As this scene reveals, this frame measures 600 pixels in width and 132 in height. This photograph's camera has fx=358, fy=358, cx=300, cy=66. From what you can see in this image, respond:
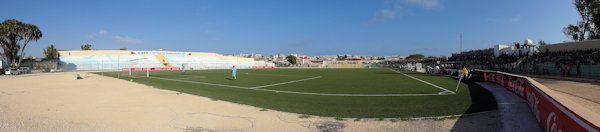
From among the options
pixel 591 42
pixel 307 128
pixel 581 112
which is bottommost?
pixel 307 128

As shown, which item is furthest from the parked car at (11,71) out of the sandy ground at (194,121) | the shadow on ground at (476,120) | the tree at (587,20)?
the tree at (587,20)

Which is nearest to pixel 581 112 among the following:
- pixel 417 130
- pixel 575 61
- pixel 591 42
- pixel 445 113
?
pixel 417 130

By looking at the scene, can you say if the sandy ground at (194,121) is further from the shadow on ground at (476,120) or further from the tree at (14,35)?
the tree at (14,35)

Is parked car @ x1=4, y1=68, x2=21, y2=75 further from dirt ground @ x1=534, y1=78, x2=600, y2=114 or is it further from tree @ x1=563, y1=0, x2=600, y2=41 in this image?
tree @ x1=563, y1=0, x2=600, y2=41

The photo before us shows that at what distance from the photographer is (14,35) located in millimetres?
61938

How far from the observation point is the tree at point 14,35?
6044 cm

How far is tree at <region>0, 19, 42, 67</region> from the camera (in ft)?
198

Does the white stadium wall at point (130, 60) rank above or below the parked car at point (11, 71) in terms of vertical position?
above

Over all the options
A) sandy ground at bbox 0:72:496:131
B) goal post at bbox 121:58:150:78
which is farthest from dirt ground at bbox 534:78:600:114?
goal post at bbox 121:58:150:78

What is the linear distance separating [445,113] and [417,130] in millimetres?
2608

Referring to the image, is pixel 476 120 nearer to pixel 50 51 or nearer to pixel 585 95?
pixel 585 95

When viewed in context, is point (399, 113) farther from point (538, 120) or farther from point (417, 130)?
point (538, 120)

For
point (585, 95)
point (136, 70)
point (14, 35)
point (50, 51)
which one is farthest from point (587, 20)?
point (50, 51)

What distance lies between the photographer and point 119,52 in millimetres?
90500
